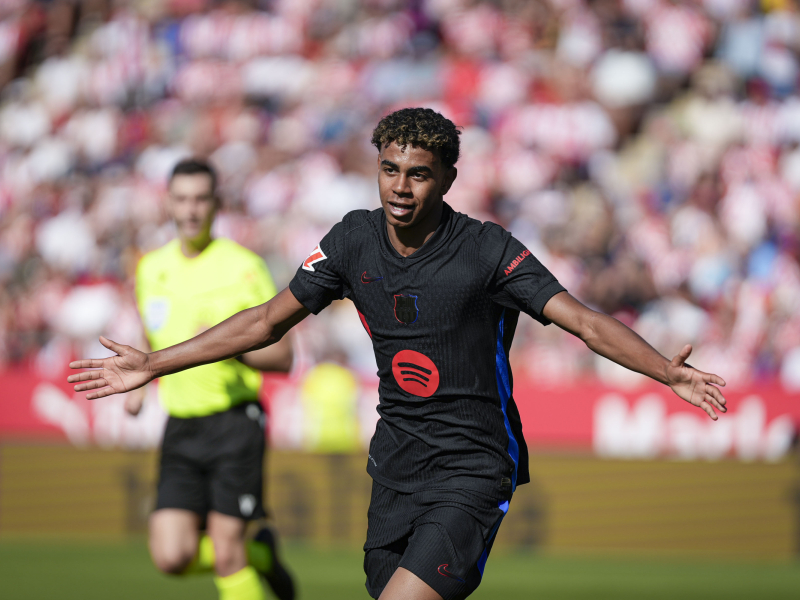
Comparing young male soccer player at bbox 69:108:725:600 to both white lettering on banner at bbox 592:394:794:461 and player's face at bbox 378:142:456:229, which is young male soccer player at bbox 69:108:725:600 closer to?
player's face at bbox 378:142:456:229

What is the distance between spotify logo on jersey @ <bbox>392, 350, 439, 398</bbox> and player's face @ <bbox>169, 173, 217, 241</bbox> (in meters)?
2.56

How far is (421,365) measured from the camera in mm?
4070

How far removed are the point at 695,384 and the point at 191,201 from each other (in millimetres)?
3594

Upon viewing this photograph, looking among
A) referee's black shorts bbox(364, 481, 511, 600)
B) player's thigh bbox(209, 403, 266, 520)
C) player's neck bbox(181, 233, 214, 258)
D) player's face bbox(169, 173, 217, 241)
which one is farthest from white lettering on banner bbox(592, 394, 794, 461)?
referee's black shorts bbox(364, 481, 511, 600)

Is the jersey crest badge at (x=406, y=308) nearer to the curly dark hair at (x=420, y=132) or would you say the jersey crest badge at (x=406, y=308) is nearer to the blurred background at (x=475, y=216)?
the curly dark hair at (x=420, y=132)

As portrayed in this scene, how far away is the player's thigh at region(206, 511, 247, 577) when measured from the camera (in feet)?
Result: 19.3

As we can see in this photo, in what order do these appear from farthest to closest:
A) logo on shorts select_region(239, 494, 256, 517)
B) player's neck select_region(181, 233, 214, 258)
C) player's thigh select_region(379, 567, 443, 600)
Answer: player's neck select_region(181, 233, 214, 258) → logo on shorts select_region(239, 494, 256, 517) → player's thigh select_region(379, 567, 443, 600)

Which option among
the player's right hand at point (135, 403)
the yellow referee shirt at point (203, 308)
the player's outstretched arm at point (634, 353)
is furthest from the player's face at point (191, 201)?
the player's outstretched arm at point (634, 353)

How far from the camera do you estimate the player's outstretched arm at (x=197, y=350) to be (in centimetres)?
408

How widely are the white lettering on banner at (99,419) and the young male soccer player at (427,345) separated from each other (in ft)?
25.1

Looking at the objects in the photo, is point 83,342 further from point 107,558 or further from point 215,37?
point 215,37

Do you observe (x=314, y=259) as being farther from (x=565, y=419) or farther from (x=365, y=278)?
(x=565, y=419)

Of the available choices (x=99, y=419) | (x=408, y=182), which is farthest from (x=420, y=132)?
(x=99, y=419)

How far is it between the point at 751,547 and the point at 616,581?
184 centimetres
